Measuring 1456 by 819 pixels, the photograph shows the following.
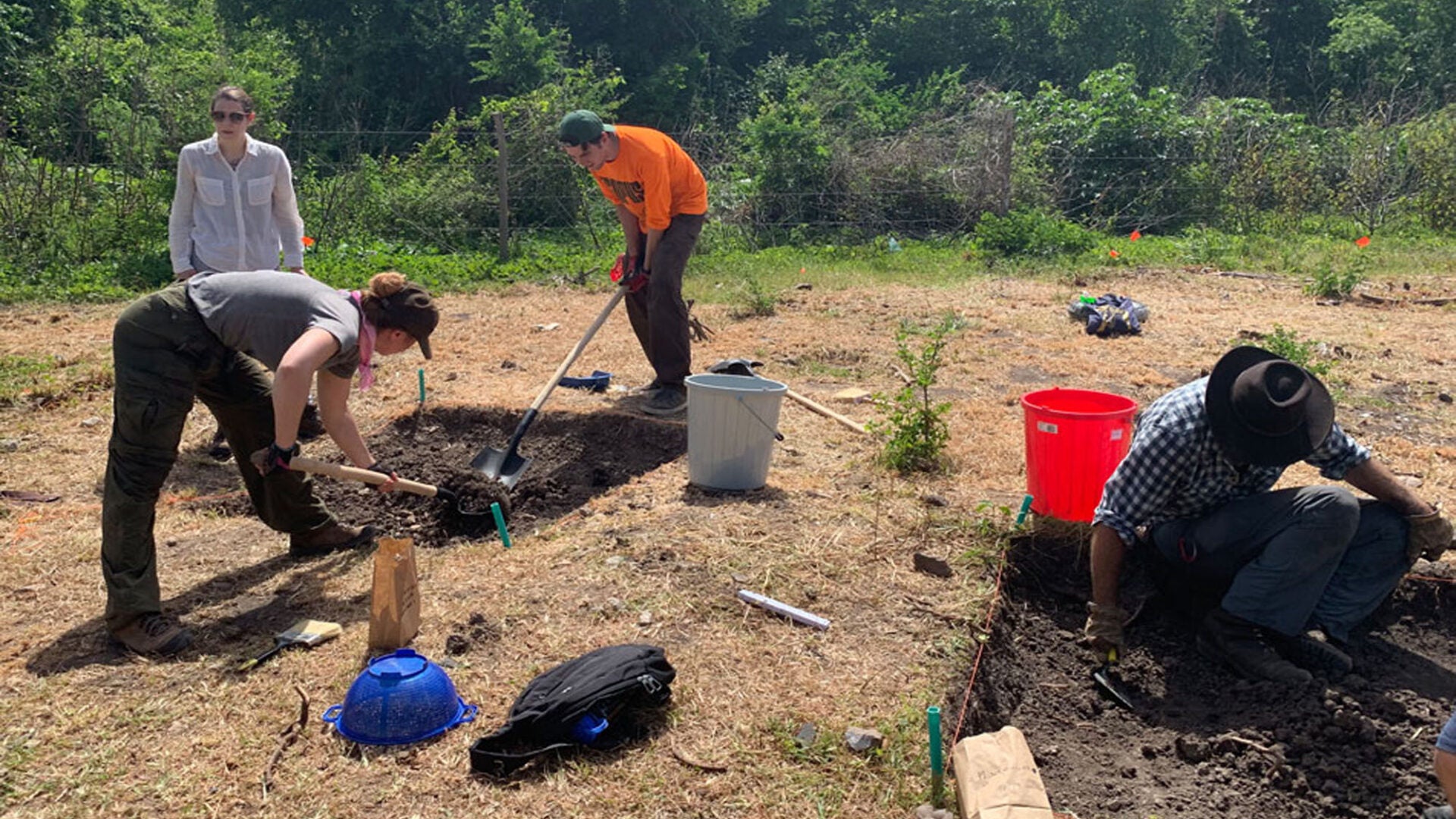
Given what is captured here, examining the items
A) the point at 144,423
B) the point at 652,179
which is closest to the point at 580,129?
the point at 652,179

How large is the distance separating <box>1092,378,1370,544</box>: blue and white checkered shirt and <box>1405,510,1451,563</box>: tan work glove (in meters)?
0.27

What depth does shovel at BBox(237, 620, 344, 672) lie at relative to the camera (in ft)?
12.2

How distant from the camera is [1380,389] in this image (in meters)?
7.07

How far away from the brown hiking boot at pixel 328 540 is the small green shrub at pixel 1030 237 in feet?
31.9

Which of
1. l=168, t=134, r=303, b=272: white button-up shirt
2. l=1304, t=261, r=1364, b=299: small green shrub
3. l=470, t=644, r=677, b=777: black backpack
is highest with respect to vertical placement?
l=168, t=134, r=303, b=272: white button-up shirt

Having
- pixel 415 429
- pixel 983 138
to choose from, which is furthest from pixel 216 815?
pixel 983 138

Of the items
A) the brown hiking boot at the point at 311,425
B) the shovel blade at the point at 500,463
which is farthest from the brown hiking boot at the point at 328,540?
the brown hiking boot at the point at 311,425

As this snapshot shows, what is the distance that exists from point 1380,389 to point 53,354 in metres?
8.72

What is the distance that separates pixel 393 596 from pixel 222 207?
282 cm

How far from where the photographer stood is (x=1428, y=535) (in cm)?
385

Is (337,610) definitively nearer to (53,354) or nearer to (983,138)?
(53,354)

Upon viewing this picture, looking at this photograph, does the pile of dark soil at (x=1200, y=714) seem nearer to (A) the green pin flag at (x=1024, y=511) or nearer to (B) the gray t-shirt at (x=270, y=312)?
(A) the green pin flag at (x=1024, y=511)

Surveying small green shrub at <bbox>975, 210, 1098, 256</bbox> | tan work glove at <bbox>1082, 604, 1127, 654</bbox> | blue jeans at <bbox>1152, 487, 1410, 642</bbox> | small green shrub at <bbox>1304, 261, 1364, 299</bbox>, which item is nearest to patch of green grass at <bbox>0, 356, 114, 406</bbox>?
tan work glove at <bbox>1082, 604, 1127, 654</bbox>

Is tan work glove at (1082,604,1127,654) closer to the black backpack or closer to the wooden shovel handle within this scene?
the black backpack
